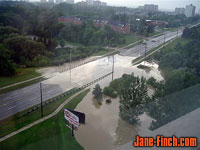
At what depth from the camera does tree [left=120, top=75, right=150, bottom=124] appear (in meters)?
4.10

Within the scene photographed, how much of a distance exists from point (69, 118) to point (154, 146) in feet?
7.53

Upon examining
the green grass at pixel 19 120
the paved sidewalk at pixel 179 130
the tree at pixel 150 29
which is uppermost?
the tree at pixel 150 29

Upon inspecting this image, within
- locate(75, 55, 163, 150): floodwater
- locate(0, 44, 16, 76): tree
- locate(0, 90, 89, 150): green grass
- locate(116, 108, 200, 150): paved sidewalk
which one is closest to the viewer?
locate(116, 108, 200, 150): paved sidewalk

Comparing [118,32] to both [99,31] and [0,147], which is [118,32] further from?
[0,147]

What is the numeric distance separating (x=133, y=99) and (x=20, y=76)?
16.3 ft

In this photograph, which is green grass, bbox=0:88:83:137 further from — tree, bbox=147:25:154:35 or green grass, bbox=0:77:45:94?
tree, bbox=147:25:154:35

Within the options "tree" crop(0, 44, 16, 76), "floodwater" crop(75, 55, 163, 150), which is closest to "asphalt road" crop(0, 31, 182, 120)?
"floodwater" crop(75, 55, 163, 150)

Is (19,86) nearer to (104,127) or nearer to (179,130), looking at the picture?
(104,127)

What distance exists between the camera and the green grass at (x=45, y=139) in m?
3.39

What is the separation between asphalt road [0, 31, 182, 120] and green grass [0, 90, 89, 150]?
3.44 feet

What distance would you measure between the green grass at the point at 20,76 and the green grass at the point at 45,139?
316 cm

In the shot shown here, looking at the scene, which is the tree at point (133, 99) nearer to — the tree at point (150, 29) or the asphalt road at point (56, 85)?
the asphalt road at point (56, 85)

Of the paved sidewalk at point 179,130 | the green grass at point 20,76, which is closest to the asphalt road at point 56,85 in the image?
the green grass at point 20,76

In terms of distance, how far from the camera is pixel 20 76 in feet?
25.0
